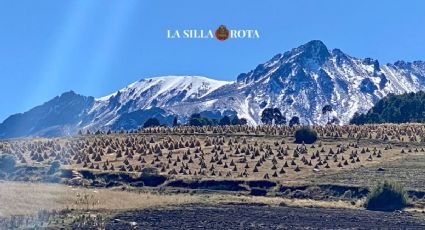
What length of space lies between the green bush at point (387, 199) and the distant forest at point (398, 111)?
267ft

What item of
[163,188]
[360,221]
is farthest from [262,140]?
[360,221]

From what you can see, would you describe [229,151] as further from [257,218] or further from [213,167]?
[257,218]

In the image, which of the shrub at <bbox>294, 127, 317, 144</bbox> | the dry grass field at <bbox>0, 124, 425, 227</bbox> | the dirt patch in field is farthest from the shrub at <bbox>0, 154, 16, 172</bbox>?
the shrub at <bbox>294, 127, 317, 144</bbox>

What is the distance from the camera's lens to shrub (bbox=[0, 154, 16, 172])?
97419 millimetres

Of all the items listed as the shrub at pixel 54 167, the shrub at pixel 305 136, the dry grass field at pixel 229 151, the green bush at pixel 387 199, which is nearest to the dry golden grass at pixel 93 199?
the green bush at pixel 387 199

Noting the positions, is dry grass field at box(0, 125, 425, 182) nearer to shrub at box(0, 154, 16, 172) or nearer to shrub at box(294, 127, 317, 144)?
shrub at box(294, 127, 317, 144)

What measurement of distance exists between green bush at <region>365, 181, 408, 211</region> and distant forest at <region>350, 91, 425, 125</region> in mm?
81374

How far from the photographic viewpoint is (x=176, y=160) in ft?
330

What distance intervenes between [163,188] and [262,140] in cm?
3095

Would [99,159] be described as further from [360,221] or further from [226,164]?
[360,221]

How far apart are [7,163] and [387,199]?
39.7 meters

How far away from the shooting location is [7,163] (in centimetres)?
9850

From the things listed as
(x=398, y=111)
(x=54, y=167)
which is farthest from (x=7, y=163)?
(x=398, y=111)

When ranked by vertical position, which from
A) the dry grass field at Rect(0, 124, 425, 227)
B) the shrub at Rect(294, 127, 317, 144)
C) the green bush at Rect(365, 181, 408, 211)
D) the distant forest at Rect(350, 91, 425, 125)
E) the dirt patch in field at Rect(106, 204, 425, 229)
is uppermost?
the distant forest at Rect(350, 91, 425, 125)
